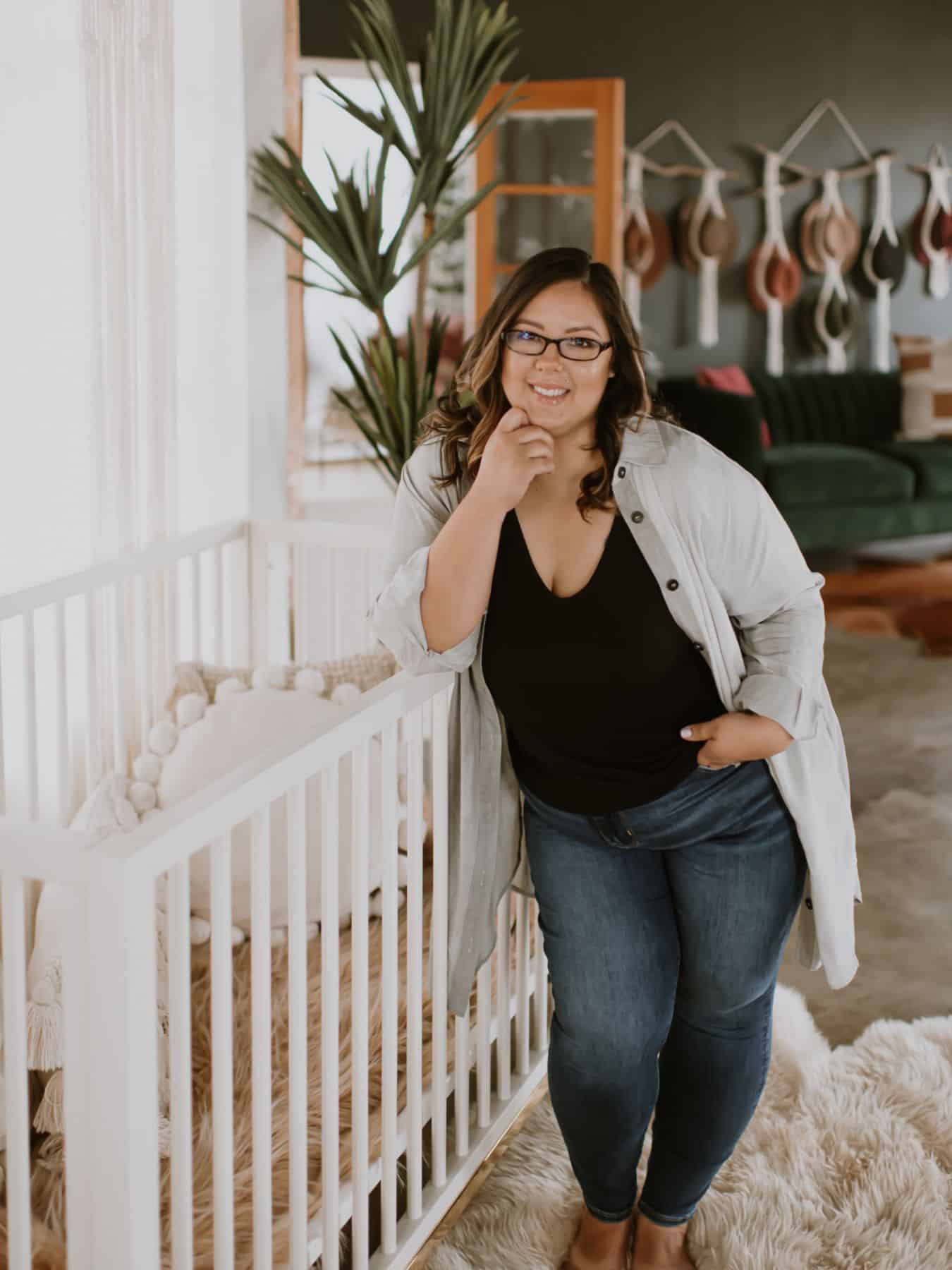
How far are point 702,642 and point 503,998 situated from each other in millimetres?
701

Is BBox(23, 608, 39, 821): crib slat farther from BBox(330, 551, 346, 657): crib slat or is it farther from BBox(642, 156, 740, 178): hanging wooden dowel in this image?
BBox(642, 156, 740, 178): hanging wooden dowel

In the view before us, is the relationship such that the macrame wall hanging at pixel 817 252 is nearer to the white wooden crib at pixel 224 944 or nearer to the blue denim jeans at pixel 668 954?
the white wooden crib at pixel 224 944

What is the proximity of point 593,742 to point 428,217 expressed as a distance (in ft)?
6.26

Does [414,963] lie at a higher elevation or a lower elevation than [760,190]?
lower

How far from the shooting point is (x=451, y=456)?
1.46m

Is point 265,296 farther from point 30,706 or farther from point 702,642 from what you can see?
point 702,642

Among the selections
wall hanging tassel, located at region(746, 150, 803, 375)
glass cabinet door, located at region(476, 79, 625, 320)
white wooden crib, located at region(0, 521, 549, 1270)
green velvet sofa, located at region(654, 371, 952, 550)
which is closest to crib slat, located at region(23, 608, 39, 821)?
white wooden crib, located at region(0, 521, 549, 1270)

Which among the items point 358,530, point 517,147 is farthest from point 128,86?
point 517,147

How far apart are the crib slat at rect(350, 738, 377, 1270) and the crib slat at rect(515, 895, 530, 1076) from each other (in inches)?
18.0

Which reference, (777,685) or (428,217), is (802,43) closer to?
(428,217)

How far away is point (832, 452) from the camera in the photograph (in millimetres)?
5949

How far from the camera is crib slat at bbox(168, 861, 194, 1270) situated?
111 centimetres

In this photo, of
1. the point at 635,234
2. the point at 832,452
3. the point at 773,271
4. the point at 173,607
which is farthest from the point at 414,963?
the point at 773,271

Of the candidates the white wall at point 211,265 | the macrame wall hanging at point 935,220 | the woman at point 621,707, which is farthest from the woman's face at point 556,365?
the macrame wall hanging at point 935,220
